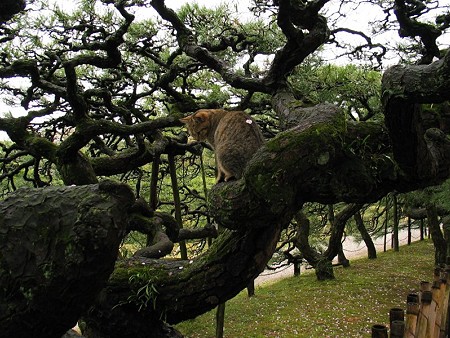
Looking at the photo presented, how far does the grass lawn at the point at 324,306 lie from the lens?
24.5ft

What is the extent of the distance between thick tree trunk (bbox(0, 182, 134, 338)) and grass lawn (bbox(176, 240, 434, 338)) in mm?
6030

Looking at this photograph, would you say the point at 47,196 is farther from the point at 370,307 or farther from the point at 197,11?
the point at 370,307

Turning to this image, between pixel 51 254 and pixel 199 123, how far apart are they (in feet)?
10.7

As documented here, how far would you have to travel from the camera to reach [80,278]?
181 centimetres

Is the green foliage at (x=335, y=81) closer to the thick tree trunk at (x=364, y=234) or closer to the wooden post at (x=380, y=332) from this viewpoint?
the wooden post at (x=380, y=332)

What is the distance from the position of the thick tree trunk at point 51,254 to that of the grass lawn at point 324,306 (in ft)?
19.8

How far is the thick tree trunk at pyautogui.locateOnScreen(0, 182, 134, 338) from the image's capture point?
69.8 inches

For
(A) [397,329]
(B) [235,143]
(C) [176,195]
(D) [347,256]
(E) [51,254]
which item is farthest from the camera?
(D) [347,256]

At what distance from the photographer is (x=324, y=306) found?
871cm

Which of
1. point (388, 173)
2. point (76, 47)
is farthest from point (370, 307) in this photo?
point (76, 47)

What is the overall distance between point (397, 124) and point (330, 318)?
245 inches

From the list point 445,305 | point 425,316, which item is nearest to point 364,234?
point 445,305

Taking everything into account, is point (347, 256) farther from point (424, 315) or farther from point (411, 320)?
point (411, 320)

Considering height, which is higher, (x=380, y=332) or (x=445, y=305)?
(x=380, y=332)
